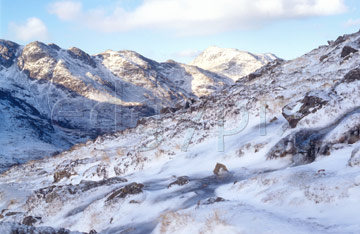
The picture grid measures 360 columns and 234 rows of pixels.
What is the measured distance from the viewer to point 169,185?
1652 centimetres

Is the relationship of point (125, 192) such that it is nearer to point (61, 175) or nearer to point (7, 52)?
point (61, 175)

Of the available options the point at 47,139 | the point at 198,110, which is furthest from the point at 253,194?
the point at 47,139

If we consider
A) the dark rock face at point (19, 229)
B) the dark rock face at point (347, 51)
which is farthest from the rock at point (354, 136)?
the dark rock face at point (347, 51)

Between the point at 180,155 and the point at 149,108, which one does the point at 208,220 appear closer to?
the point at 180,155

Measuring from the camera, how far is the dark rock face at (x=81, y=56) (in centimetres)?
13888

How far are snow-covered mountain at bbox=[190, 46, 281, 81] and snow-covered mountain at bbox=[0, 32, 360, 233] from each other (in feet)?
447

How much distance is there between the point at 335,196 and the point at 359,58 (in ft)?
77.9

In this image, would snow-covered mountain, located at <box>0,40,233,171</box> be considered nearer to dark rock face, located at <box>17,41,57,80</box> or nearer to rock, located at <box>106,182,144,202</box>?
dark rock face, located at <box>17,41,57,80</box>

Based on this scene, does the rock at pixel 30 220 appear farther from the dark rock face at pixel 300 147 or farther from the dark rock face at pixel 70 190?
the dark rock face at pixel 300 147

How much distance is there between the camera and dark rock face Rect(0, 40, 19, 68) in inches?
5148

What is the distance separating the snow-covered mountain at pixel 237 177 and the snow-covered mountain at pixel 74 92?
5625 cm

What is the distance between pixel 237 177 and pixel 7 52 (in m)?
138

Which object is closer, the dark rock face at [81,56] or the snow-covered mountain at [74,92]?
the snow-covered mountain at [74,92]

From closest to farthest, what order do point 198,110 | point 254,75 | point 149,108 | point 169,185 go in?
point 169,185 → point 198,110 → point 254,75 → point 149,108
